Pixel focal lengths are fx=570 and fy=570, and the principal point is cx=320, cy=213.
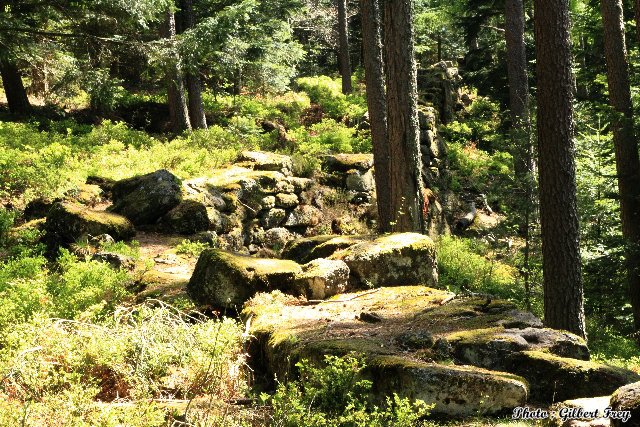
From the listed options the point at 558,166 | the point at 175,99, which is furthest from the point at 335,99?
the point at 558,166

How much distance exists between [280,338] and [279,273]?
1631 mm

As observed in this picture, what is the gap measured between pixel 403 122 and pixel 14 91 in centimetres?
1167

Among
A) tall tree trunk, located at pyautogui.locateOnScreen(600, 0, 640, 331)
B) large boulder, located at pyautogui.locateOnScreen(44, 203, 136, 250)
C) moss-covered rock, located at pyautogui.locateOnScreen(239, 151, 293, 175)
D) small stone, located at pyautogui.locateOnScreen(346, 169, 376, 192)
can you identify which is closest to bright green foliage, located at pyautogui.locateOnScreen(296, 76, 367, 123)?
small stone, located at pyautogui.locateOnScreen(346, 169, 376, 192)

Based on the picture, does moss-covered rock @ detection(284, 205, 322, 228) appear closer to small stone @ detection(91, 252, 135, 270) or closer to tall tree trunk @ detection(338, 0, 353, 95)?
small stone @ detection(91, 252, 135, 270)

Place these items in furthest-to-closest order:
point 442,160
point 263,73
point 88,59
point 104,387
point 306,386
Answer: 1. point 263,73
2. point 442,160
3. point 88,59
4. point 104,387
5. point 306,386

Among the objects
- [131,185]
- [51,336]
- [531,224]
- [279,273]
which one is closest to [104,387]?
[51,336]

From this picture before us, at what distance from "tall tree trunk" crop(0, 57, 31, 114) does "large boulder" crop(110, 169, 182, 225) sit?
23.7 ft

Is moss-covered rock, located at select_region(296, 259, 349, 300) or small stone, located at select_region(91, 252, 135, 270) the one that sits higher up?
small stone, located at select_region(91, 252, 135, 270)

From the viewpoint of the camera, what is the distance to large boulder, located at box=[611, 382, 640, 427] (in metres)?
3.12

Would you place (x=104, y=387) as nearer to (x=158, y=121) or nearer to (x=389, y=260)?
(x=389, y=260)

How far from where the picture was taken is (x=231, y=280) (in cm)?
664

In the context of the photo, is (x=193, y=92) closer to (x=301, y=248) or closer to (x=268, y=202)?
(x=268, y=202)

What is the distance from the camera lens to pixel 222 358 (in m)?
4.63

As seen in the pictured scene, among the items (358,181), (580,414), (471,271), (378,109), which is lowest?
(471,271)
